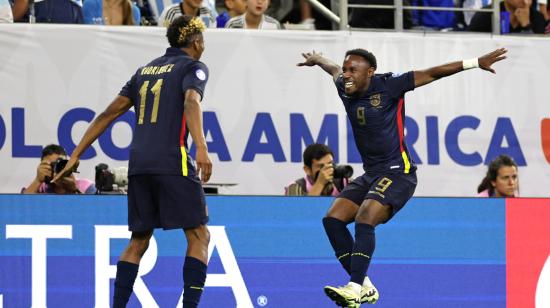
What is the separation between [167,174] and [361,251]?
1660 millimetres

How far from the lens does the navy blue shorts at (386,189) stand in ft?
34.2

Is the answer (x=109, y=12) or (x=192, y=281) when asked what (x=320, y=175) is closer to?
(x=192, y=281)

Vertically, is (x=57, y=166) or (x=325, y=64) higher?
(x=325, y=64)

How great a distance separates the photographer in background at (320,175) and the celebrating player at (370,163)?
1478 mm

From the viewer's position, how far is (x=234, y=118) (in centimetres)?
1365

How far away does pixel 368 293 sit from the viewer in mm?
10414

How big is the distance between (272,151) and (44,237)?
325 centimetres

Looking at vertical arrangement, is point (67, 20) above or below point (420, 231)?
Result: above

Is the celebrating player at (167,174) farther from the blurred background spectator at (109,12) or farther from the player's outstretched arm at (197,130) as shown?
the blurred background spectator at (109,12)

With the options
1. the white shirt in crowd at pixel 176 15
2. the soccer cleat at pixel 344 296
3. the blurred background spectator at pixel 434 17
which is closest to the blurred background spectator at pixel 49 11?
the white shirt in crowd at pixel 176 15

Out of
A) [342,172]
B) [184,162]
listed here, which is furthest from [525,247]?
[184,162]

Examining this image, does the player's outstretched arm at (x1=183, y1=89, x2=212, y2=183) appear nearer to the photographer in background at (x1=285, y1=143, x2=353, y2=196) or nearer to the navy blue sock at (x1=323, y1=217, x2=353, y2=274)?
the navy blue sock at (x1=323, y1=217, x2=353, y2=274)

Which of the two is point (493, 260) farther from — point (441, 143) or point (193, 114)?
point (193, 114)

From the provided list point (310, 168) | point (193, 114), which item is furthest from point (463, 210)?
point (193, 114)
